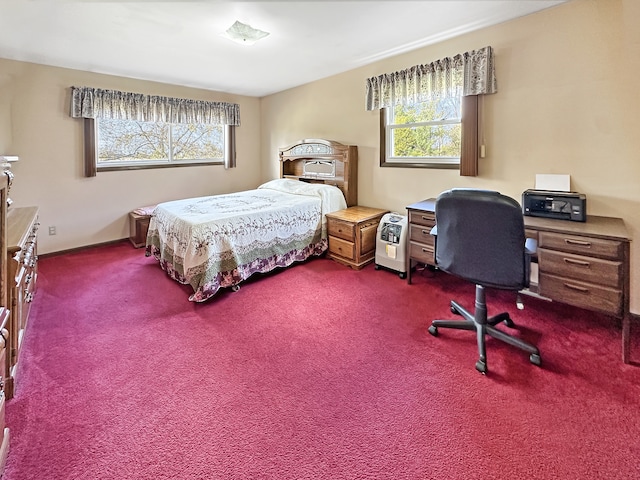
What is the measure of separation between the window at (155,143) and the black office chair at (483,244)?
4.43 metres

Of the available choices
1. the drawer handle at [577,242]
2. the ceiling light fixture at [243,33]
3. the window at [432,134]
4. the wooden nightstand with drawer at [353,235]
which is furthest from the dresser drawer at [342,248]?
the ceiling light fixture at [243,33]

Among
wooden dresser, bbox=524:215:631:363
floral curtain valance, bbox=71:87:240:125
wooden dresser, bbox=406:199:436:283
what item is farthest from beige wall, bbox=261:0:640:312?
floral curtain valance, bbox=71:87:240:125

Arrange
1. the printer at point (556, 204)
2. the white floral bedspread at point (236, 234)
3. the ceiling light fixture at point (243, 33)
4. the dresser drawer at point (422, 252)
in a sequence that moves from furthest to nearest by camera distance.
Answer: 1. the dresser drawer at point (422, 252)
2. the white floral bedspread at point (236, 234)
3. the ceiling light fixture at point (243, 33)
4. the printer at point (556, 204)

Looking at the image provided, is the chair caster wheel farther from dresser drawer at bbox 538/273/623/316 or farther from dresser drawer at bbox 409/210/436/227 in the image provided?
dresser drawer at bbox 409/210/436/227

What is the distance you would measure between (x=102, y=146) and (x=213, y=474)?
462cm

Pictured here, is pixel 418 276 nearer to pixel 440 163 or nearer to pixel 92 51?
pixel 440 163

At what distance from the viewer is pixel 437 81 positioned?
129 inches

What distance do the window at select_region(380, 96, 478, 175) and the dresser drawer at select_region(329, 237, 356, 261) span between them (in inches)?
42.4

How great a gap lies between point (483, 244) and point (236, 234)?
215 centimetres

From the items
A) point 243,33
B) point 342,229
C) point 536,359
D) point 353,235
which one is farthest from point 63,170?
point 536,359

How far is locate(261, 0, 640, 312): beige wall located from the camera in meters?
2.39

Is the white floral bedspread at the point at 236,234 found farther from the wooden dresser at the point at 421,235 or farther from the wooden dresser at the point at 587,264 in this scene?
the wooden dresser at the point at 587,264

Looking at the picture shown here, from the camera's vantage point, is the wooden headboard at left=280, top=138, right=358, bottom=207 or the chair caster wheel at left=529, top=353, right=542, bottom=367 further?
the wooden headboard at left=280, top=138, right=358, bottom=207

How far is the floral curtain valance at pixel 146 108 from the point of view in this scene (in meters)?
4.12
